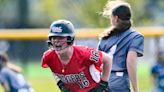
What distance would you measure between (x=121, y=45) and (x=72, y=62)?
85cm

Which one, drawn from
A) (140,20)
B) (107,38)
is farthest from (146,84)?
(107,38)

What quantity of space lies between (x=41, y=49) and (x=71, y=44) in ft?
51.3

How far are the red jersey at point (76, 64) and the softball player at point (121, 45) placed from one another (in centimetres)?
58

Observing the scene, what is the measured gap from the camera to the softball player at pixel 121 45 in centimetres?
888

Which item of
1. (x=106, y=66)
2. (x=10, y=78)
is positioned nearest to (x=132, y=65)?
(x=106, y=66)

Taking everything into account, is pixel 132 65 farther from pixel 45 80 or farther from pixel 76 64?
pixel 45 80

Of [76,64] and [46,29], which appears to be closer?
[76,64]

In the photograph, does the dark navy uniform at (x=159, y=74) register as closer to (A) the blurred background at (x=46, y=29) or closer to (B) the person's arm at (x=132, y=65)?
(A) the blurred background at (x=46, y=29)

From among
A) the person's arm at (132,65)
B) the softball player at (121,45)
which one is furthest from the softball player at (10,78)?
the person's arm at (132,65)

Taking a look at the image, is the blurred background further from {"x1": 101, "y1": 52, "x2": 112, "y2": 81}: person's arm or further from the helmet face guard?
the helmet face guard

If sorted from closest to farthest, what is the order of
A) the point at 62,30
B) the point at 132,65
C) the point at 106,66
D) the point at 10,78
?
the point at 62,30
the point at 106,66
the point at 132,65
the point at 10,78

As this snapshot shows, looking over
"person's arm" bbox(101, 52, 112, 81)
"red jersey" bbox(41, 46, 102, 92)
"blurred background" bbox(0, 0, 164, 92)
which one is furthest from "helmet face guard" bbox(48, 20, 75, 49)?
"blurred background" bbox(0, 0, 164, 92)

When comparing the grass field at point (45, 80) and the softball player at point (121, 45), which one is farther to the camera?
the grass field at point (45, 80)

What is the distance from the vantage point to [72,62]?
27.3 feet
